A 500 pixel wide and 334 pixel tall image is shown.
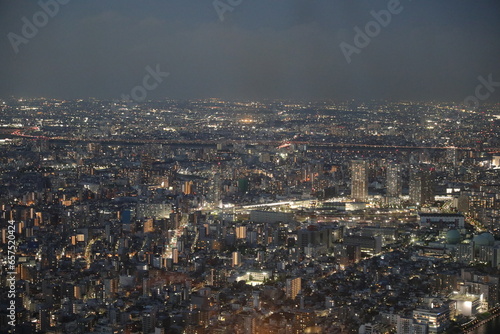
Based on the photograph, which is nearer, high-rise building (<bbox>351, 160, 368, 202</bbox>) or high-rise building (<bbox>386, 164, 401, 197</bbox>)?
high-rise building (<bbox>386, 164, 401, 197</bbox>)

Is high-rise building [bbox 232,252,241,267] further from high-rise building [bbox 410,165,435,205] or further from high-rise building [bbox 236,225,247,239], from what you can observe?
high-rise building [bbox 410,165,435,205]

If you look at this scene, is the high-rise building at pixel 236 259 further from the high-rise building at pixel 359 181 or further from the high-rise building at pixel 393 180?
the high-rise building at pixel 393 180

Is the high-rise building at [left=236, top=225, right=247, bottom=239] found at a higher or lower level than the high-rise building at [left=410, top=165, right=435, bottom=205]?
lower

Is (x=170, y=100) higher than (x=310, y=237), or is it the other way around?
(x=170, y=100)

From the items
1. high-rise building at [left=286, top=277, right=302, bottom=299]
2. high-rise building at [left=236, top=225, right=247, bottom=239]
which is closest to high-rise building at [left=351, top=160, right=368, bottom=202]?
high-rise building at [left=236, top=225, right=247, bottom=239]

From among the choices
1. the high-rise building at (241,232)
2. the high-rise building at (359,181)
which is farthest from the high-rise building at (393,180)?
the high-rise building at (241,232)

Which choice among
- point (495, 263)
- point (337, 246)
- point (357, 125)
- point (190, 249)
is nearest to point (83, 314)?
point (190, 249)

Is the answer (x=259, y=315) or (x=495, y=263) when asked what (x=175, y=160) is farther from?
(x=259, y=315)
